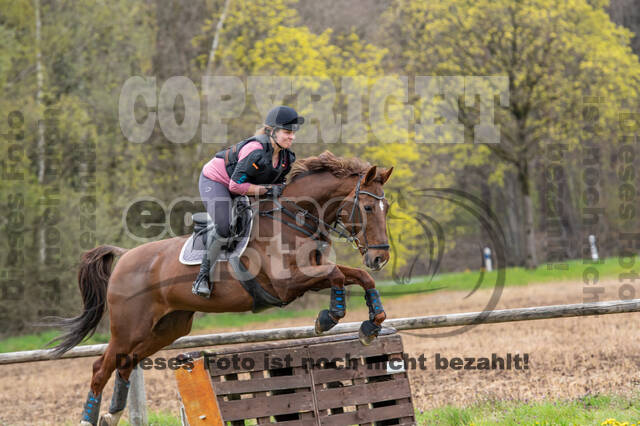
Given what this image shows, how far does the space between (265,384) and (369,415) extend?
838mm

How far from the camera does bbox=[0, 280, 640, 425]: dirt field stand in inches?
266

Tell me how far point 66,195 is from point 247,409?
43.6 ft

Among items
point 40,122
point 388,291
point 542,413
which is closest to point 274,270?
point 542,413

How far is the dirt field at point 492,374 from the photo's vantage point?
6.75 m

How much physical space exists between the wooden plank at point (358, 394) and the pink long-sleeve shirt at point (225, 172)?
68.0 inches

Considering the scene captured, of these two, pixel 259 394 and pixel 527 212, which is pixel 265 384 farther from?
pixel 527 212

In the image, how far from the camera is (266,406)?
5000mm

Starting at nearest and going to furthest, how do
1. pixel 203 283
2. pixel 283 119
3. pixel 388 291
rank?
1. pixel 283 119
2. pixel 203 283
3. pixel 388 291

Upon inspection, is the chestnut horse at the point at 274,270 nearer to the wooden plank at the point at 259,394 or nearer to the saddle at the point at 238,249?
the saddle at the point at 238,249

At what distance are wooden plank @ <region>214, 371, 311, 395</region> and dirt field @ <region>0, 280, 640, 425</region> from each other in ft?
6.52

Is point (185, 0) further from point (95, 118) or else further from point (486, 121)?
point (486, 121)

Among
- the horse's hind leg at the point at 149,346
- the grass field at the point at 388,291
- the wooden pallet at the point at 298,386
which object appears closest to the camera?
the wooden pallet at the point at 298,386

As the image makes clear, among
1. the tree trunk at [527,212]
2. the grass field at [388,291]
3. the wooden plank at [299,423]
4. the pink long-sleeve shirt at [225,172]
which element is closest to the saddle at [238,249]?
the pink long-sleeve shirt at [225,172]

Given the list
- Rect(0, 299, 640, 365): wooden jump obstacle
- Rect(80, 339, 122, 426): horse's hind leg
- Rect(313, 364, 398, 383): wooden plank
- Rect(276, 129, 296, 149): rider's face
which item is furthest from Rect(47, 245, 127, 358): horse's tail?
Rect(313, 364, 398, 383): wooden plank
